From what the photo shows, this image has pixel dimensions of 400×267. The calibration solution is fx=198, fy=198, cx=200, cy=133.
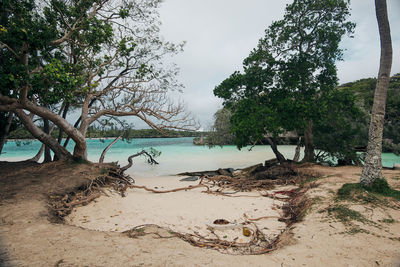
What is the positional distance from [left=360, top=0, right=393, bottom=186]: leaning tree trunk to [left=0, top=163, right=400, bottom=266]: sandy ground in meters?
0.99

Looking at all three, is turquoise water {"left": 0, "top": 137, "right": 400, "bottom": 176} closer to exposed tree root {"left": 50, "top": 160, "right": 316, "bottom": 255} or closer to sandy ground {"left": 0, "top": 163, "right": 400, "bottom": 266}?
exposed tree root {"left": 50, "top": 160, "right": 316, "bottom": 255}

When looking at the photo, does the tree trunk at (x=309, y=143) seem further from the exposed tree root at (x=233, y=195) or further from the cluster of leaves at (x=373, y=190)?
the cluster of leaves at (x=373, y=190)

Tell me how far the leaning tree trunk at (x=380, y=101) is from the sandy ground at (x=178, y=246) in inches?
39.0

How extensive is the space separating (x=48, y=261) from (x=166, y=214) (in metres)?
3.27

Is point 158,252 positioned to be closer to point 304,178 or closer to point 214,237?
point 214,237

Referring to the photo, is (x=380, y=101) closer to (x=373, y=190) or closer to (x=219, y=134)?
(x=373, y=190)

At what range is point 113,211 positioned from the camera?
18.9 feet

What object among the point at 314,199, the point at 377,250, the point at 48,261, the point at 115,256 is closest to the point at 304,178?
the point at 314,199

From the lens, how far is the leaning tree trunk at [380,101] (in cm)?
520

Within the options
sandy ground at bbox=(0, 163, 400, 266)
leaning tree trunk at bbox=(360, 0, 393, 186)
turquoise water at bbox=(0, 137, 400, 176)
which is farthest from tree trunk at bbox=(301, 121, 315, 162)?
sandy ground at bbox=(0, 163, 400, 266)

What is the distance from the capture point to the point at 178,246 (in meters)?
3.05

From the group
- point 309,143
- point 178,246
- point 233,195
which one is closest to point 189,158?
point 309,143

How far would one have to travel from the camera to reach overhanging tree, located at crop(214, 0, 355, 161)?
10.2m

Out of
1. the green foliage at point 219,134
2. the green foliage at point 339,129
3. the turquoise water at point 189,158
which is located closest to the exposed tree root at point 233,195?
the green foliage at point 339,129
